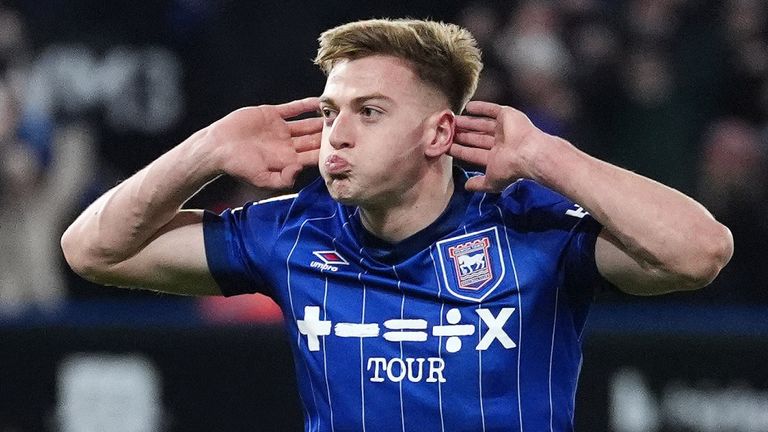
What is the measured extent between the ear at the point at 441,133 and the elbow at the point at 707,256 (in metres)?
0.78

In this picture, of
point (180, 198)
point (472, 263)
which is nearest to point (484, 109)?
point (472, 263)

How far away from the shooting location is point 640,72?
980 centimetres

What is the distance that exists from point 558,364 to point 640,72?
19.2ft

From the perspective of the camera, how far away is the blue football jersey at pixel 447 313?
163 inches

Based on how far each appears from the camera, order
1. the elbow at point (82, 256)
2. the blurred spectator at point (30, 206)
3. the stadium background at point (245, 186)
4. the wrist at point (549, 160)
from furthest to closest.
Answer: the blurred spectator at point (30, 206)
the stadium background at point (245, 186)
the elbow at point (82, 256)
the wrist at point (549, 160)

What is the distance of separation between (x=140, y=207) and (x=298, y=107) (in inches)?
21.7

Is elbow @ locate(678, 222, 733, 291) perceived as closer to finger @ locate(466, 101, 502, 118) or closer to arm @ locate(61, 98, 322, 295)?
finger @ locate(466, 101, 502, 118)

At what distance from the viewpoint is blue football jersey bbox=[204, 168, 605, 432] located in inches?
163

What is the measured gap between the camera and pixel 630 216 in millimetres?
3975

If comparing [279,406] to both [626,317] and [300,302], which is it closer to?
[626,317]

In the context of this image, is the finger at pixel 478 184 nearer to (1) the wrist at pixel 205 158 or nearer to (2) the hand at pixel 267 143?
(2) the hand at pixel 267 143

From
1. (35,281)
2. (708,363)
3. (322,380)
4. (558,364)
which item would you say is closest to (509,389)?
(558,364)

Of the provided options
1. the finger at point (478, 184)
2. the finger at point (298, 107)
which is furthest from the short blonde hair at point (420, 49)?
the finger at point (478, 184)

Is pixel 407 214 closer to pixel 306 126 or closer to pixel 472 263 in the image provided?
pixel 472 263
